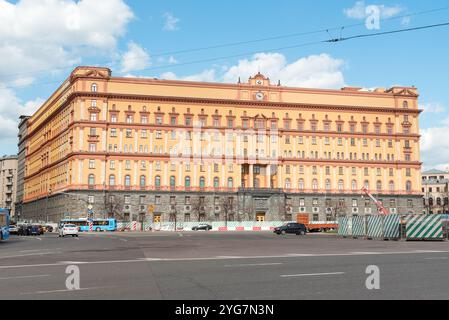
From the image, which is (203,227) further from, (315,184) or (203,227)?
(315,184)

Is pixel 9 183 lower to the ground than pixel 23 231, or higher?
higher

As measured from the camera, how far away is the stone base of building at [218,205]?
101000mm

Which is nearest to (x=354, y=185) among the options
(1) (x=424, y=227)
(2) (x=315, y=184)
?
(2) (x=315, y=184)

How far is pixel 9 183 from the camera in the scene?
7672 inches

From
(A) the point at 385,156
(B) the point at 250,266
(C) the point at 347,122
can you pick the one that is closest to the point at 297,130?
(C) the point at 347,122

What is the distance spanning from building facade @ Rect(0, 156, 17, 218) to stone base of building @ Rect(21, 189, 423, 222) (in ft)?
285

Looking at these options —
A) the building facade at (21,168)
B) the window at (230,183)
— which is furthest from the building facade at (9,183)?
the window at (230,183)

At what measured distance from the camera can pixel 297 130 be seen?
364ft

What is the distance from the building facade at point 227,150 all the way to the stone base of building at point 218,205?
0.68 ft

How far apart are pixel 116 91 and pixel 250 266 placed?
90807mm

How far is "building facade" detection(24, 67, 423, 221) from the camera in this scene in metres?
102

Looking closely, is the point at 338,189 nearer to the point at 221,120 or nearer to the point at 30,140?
Answer: the point at 221,120

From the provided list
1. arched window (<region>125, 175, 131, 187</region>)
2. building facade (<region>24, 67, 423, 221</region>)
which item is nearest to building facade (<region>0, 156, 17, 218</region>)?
building facade (<region>24, 67, 423, 221</region>)

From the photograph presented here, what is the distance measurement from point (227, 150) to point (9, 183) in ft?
391
